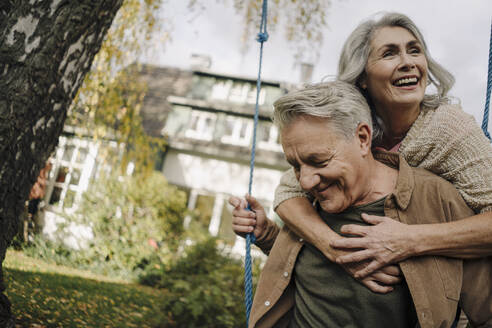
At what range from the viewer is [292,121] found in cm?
157

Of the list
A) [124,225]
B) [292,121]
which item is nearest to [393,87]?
[292,121]

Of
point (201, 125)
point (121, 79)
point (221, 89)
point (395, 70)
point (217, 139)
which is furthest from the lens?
point (221, 89)

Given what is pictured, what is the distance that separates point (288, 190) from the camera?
187cm

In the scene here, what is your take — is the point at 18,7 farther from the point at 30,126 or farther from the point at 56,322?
the point at 56,322

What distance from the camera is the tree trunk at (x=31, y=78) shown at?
2.04 m

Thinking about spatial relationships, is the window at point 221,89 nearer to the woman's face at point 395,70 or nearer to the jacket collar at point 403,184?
the woman's face at point 395,70

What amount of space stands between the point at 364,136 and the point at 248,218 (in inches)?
30.7

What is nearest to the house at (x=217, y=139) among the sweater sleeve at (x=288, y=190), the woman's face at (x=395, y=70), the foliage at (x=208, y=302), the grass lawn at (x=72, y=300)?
the grass lawn at (x=72, y=300)

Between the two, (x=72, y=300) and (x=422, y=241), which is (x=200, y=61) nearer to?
(x=72, y=300)

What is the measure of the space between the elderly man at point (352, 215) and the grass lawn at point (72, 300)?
296cm

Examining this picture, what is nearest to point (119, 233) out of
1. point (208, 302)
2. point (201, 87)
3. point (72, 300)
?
point (72, 300)

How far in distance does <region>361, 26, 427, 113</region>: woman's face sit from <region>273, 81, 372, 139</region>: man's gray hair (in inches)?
7.5

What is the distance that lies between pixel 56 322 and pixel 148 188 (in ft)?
19.1

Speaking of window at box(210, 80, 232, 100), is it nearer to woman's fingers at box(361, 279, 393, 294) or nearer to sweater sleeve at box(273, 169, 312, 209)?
sweater sleeve at box(273, 169, 312, 209)
